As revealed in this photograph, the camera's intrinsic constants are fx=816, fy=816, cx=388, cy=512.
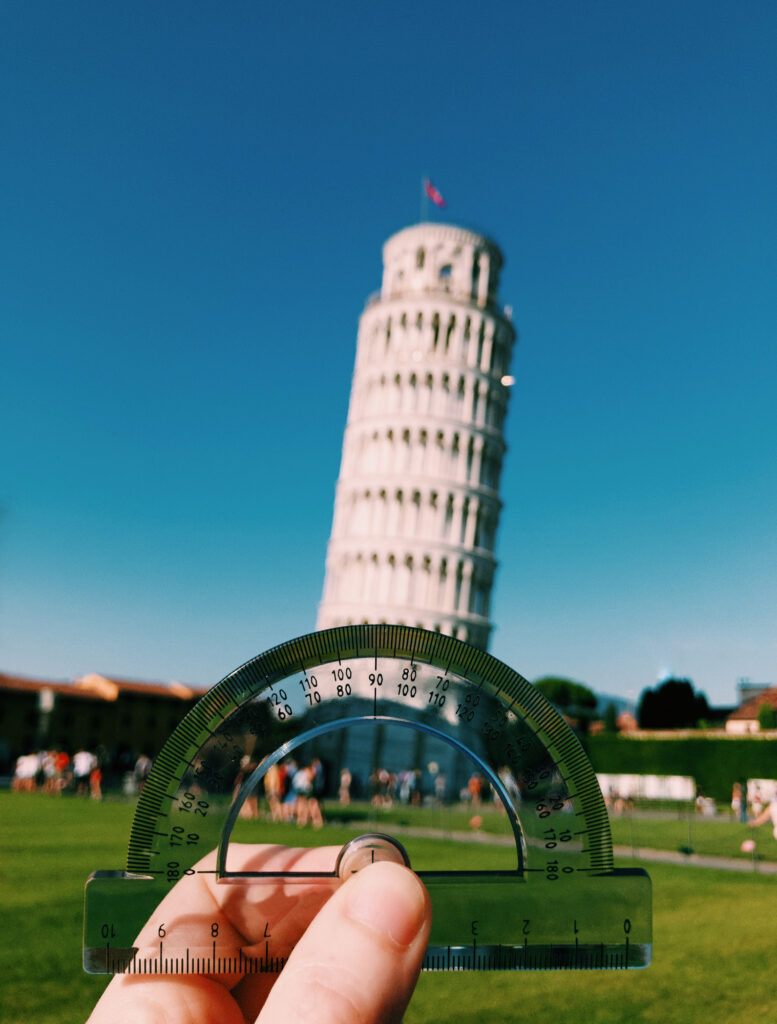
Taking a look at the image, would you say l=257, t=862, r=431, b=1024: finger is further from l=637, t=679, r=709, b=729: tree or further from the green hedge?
l=637, t=679, r=709, b=729: tree

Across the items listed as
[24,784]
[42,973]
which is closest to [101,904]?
[42,973]

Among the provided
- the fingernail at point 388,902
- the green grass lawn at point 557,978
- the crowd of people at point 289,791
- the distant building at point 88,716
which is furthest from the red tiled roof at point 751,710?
the fingernail at point 388,902

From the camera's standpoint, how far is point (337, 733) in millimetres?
1810

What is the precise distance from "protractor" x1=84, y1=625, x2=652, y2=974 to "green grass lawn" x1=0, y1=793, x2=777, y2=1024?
1.88 metres

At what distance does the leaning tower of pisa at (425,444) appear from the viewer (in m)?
56.2

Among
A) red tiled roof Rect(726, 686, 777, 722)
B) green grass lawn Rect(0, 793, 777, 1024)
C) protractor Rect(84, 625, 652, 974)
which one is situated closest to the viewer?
protractor Rect(84, 625, 652, 974)

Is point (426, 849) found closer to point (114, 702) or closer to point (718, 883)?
point (718, 883)

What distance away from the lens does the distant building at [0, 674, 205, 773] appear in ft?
175

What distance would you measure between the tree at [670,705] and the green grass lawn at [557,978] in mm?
61571

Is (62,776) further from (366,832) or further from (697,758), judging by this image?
(366,832)

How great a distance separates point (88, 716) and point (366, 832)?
59.7 meters

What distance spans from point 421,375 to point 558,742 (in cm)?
5832

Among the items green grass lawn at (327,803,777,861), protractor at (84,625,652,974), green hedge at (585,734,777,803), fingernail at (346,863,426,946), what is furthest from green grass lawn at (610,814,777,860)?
fingernail at (346,863,426,946)

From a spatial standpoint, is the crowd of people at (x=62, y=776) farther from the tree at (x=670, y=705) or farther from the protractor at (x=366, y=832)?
the tree at (x=670, y=705)
